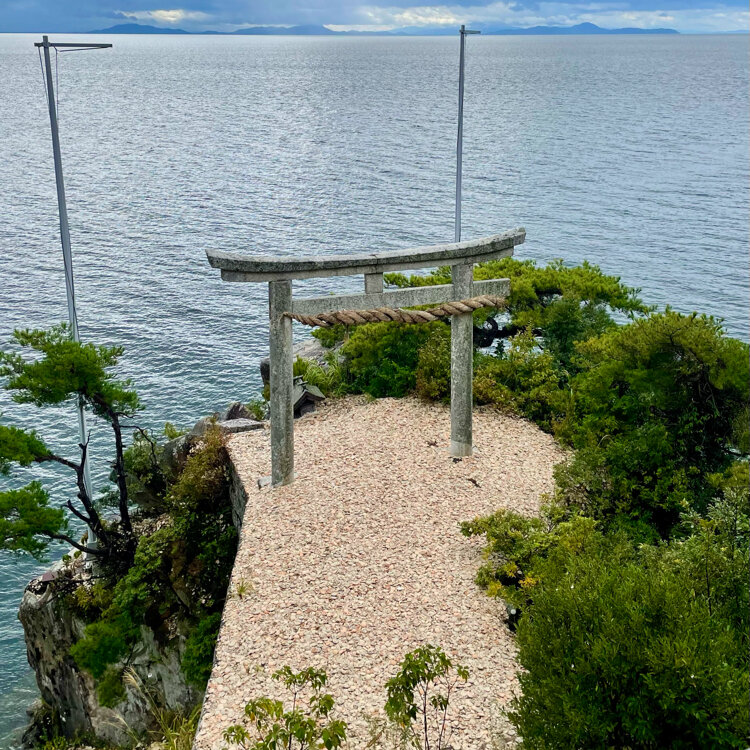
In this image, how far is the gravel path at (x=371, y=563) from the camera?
1110 cm

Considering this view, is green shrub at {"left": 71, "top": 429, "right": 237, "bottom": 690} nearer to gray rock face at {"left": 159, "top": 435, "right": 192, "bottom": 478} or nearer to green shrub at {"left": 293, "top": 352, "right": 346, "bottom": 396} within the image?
gray rock face at {"left": 159, "top": 435, "right": 192, "bottom": 478}

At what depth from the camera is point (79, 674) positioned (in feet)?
55.4

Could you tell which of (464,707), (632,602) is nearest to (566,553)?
(464,707)

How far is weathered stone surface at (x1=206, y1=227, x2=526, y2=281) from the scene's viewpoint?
14.3m

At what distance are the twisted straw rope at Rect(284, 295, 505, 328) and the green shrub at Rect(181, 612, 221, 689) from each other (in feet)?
18.5

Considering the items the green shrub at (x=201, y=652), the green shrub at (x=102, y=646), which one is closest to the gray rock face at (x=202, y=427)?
the green shrub at (x=102, y=646)

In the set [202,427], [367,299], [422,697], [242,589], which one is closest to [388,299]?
[367,299]

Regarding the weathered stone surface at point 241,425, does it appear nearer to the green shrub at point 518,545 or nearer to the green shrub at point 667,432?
the green shrub at point 518,545

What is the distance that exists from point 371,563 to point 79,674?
721cm

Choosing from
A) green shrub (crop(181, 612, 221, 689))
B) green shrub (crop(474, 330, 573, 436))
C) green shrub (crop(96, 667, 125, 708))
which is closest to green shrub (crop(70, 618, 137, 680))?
green shrub (crop(96, 667, 125, 708))

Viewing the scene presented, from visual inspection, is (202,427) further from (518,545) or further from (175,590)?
(518,545)

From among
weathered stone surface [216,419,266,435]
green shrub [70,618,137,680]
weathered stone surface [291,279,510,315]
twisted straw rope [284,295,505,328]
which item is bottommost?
green shrub [70,618,137,680]

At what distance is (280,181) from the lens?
5978 cm

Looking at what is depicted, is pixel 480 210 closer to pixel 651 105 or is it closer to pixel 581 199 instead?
pixel 581 199
